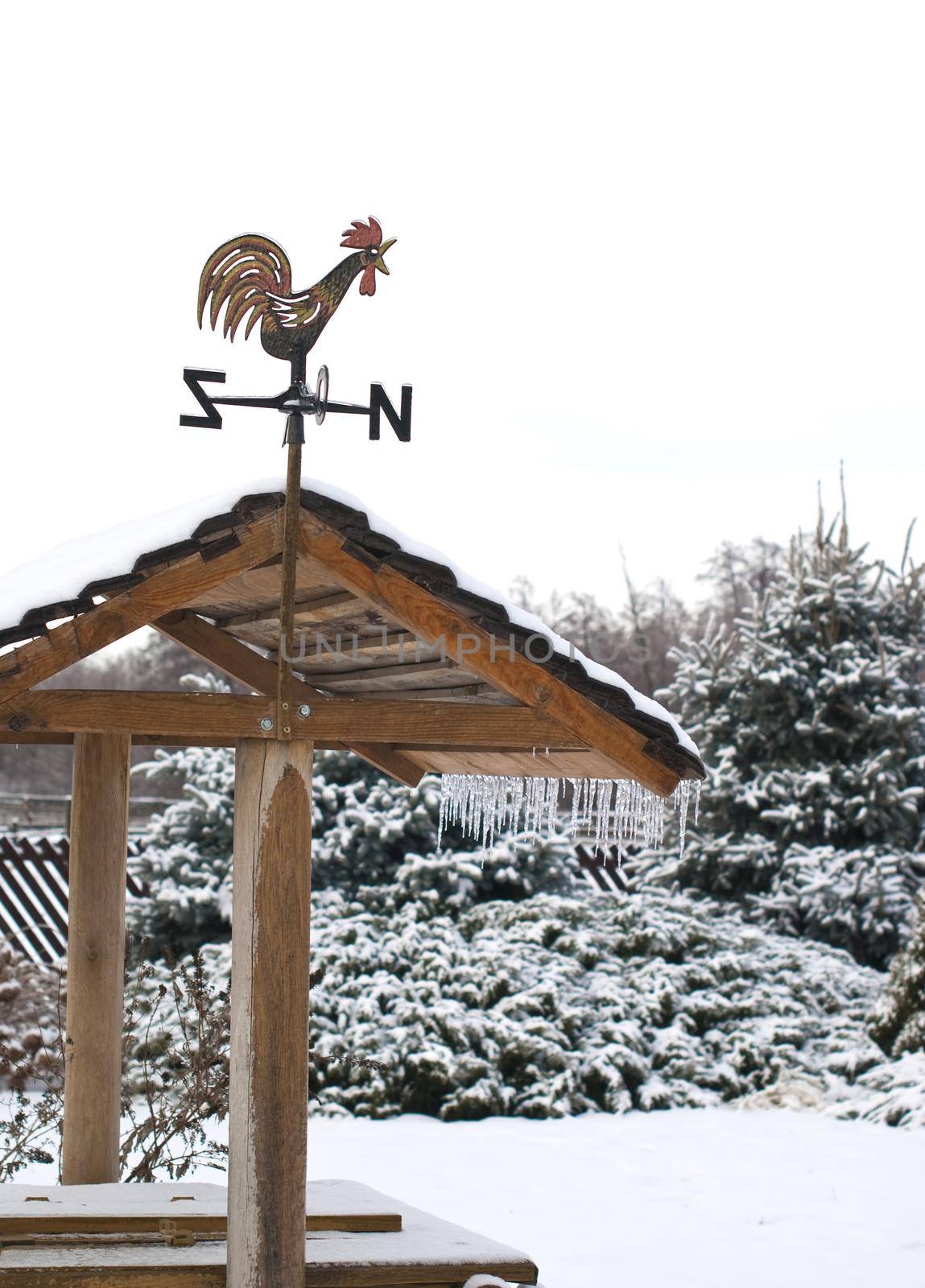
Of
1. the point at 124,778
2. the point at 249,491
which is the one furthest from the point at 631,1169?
the point at 249,491

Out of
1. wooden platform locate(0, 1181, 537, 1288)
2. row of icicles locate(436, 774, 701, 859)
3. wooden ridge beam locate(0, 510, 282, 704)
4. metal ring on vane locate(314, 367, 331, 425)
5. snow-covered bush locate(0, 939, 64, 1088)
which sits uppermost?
metal ring on vane locate(314, 367, 331, 425)

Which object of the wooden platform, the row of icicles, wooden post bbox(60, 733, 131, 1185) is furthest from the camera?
wooden post bbox(60, 733, 131, 1185)

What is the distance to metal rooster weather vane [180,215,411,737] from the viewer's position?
360 cm

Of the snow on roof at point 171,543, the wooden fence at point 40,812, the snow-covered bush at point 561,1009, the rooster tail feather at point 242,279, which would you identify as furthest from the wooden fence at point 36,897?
the wooden fence at point 40,812

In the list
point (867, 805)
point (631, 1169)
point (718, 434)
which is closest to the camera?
point (631, 1169)

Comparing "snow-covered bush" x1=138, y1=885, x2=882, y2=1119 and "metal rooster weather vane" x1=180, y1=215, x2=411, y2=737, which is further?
"snow-covered bush" x1=138, y1=885, x2=882, y2=1119

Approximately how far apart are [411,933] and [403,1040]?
3.37 ft

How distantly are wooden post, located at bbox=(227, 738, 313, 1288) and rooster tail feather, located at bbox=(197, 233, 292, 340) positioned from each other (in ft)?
3.69

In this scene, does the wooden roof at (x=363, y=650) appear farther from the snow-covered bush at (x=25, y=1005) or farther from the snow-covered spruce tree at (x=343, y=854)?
the snow-covered spruce tree at (x=343, y=854)

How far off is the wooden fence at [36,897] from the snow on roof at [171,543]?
6710 millimetres

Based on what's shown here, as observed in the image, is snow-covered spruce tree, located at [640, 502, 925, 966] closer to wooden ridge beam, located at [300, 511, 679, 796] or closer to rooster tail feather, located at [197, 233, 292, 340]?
wooden ridge beam, located at [300, 511, 679, 796]

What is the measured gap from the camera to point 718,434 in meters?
30.7

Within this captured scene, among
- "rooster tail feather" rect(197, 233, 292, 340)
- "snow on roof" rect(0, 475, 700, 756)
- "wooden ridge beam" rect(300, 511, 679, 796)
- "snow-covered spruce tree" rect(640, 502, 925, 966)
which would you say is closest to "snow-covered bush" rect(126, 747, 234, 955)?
"snow-covered spruce tree" rect(640, 502, 925, 966)

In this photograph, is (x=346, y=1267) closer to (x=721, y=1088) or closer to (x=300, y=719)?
(x=300, y=719)
